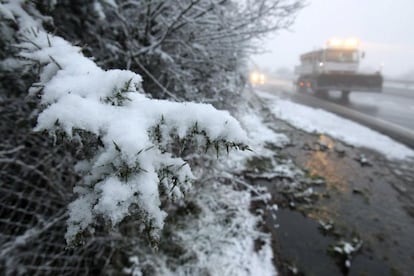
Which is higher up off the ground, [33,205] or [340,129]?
[33,205]

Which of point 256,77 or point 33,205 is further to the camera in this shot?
point 256,77

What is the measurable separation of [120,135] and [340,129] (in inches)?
362

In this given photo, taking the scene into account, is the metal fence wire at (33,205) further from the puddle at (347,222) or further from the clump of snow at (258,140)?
the clump of snow at (258,140)

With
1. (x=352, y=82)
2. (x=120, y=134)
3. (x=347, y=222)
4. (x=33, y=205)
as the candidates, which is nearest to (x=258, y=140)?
(x=347, y=222)

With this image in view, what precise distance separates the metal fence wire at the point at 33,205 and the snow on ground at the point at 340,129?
7.09 meters

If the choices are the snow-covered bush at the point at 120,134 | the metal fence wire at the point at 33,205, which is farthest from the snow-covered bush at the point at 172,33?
the snow-covered bush at the point at 120,134

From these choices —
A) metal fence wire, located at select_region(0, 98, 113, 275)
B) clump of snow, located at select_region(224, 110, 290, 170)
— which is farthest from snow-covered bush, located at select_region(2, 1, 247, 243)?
clump of snow, located at select_region(224, 110, 290, 170)

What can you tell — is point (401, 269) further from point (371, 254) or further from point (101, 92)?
point (101, 92)

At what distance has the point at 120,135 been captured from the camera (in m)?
0.82

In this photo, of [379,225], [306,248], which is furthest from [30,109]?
[379,225]

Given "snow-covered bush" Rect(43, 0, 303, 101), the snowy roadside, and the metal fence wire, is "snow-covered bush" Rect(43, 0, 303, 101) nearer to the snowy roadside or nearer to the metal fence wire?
the metal fence wire

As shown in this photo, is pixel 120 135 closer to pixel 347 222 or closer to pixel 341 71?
pixel 347 222

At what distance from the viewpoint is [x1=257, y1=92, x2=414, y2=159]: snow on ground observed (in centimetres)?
679

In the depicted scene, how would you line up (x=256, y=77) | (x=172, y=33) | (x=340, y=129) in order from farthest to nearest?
(x=256, y=77)
(x=340, y=129)
(x=172, y=33)
